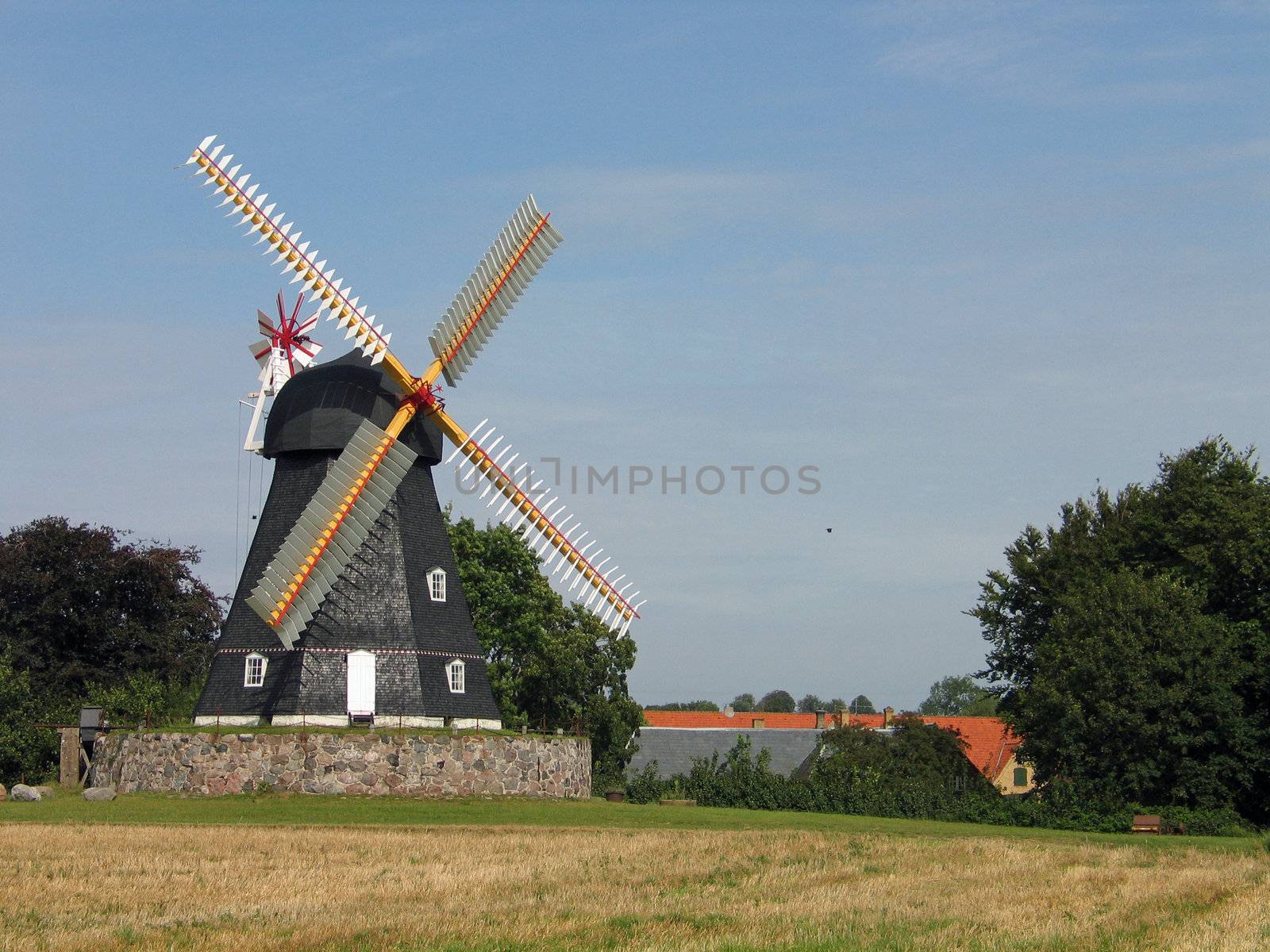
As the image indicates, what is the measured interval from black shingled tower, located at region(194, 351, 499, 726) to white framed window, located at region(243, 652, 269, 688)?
9 centimetres

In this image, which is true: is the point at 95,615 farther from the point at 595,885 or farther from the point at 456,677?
the point at 595,885

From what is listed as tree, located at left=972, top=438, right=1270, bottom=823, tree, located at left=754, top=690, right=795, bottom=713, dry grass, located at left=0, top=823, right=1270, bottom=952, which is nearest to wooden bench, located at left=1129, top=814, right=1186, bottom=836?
tree, located at left=972, top=438, right=1270, bottom=823

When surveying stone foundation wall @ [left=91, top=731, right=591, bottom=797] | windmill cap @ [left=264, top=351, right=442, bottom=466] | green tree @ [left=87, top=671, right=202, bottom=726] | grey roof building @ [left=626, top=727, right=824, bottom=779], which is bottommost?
stone foundation wall @ [left=91, top=731, right=591, bottom=797]

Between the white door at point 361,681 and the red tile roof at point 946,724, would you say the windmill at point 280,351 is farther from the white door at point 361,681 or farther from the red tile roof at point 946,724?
the red tile roof at point 946,724

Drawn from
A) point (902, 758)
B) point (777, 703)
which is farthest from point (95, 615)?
point (777, 703)

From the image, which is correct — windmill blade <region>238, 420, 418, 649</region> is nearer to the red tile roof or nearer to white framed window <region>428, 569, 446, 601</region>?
white framed window <region>428, 569, 446, 601</region>

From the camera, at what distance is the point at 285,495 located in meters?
36.2

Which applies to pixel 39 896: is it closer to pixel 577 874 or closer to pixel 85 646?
pixel 577 874

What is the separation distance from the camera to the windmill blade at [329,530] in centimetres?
3219

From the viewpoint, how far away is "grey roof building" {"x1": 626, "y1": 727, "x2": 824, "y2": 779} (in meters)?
66.3

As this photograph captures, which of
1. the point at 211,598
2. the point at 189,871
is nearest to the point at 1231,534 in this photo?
the point at 189,871

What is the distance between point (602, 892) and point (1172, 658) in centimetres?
2358

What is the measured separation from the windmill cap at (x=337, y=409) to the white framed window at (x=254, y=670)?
5210 mm

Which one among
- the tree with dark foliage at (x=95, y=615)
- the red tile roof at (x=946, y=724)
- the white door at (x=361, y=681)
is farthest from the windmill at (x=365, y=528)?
the red tile roof at (x=946, y=724)
